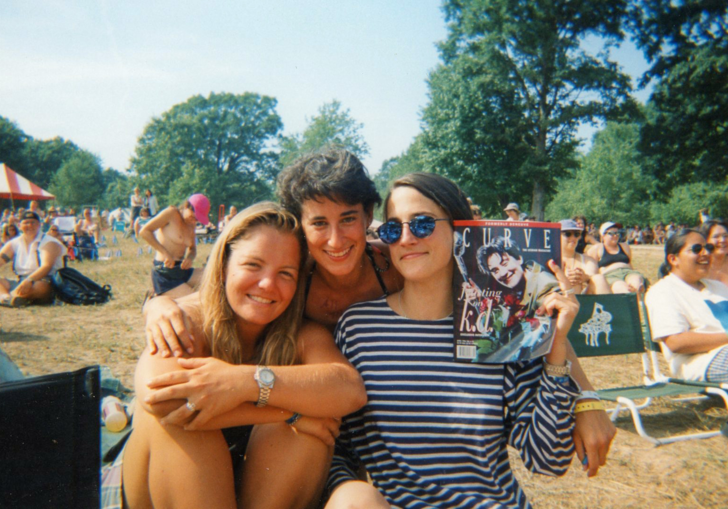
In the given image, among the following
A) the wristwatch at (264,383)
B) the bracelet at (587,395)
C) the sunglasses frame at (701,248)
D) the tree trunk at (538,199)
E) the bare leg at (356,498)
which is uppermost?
the tree trunk at (538,199)

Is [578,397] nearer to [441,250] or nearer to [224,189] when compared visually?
[441,250]

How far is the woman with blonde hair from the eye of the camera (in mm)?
1656

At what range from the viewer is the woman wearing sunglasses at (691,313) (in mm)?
4141

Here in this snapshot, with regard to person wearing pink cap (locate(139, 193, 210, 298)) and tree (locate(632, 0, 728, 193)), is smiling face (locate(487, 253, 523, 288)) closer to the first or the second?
person wearing pink cap (locate(139, 193, 210, 298))

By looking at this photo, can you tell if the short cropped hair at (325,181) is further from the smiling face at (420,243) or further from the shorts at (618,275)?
the shorts at (618,275)

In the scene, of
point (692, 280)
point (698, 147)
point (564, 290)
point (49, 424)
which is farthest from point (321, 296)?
point (698, 147)

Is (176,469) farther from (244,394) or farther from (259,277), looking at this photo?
(259,277)

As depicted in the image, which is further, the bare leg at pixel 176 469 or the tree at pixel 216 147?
the tree at pixel 216 147

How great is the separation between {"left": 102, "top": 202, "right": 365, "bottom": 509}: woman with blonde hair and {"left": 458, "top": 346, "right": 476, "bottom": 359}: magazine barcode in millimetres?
431

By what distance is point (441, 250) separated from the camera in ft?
6.77

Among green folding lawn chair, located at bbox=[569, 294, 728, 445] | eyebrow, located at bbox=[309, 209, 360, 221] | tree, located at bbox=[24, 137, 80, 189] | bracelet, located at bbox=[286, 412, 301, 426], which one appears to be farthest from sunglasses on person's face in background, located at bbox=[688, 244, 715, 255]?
tree, located at bbox=[24, 137, 80, 189]

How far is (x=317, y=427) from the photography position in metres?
1.81

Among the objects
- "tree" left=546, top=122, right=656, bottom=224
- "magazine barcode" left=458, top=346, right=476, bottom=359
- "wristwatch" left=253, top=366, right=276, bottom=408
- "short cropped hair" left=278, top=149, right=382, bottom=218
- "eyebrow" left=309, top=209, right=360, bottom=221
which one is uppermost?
"tree" left=546, top=122, right=656, bottom=224

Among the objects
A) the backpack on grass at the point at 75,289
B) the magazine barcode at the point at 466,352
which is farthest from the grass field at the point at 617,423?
the magazine barcode at the point at 466,352
